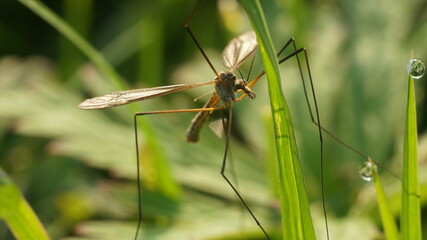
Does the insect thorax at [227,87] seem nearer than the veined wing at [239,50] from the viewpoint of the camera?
Yes

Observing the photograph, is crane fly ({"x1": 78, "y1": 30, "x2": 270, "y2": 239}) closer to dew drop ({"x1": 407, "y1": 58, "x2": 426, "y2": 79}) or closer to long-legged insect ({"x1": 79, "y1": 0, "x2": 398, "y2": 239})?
long-legged insect ({"x1": 79, "y1": 0, "x2": 398, "y2": 239})

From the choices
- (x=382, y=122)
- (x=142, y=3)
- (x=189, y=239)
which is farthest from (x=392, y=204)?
(x=142, y=3)

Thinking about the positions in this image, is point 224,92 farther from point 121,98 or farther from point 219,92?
point 121,98

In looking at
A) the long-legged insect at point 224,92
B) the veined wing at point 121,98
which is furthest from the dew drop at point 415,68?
the veined wing at point 121,98

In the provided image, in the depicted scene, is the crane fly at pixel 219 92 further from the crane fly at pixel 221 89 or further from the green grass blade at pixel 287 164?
the green grass blade at pixel 287 164

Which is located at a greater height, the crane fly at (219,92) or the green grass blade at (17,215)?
the crane fly at (219,92)

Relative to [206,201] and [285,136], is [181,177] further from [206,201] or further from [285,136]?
[285,136]

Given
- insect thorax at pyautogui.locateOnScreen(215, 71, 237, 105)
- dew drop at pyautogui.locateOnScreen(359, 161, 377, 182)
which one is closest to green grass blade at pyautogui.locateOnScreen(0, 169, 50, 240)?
insect thorax at pyautogui.locateOnScreen(215, 71, 237, 105)

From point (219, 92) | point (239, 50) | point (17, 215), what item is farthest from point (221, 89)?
point (17, 215)
